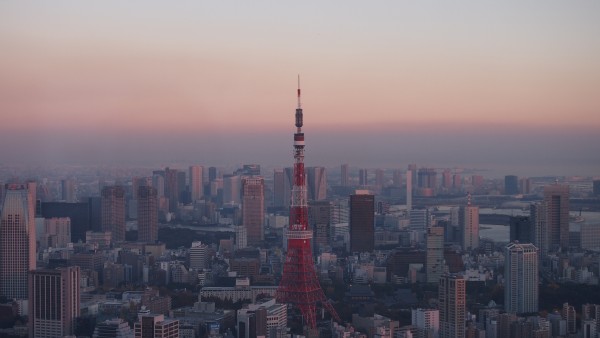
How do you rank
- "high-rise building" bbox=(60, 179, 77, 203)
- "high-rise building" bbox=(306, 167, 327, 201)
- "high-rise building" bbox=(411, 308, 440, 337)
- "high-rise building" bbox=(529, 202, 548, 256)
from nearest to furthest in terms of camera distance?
1. "high-rise building" bbox=(411, 308, 440, 337)
2. "high-rise building" bbox=(60, 179, 77, 203)
3. "high-rise building" bbox=(529, 202, 548, 256)
4. "high-rise building" bbox=(306, 167, 327, 201)

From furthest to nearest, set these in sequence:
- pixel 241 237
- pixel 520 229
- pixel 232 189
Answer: pixel 241 237 → pixel 232 189 → pixel 520 229

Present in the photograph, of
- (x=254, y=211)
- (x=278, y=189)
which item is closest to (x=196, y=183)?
(x=278, y=189)

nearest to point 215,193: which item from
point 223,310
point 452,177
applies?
point 452,177

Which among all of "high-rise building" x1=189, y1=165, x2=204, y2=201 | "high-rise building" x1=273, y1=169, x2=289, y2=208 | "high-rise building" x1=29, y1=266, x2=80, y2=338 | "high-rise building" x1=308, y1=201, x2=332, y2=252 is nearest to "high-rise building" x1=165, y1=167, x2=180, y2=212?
"high-rise building" x1=189, y1=165, x2=204, y2=201

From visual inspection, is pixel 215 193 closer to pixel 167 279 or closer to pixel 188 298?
pixel 167 279

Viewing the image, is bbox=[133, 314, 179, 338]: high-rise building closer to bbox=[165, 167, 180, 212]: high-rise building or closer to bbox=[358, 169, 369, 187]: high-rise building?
bbox=[165, 167, 180, 212]: high-rise building

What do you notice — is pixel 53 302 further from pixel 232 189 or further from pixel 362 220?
pixel 362 220

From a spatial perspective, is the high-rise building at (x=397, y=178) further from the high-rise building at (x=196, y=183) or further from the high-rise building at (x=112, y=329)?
the high-rise building at (x=112, y=329)
